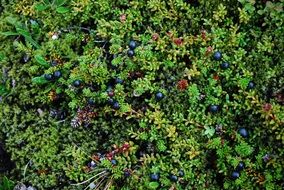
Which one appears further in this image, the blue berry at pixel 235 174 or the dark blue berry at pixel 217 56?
the dark blue berry at pixel 217 56

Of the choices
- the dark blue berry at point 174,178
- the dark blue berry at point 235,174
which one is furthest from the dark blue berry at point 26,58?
the dark blue berry at point 235,174

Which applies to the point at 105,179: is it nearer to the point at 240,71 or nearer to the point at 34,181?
the point at 34,181

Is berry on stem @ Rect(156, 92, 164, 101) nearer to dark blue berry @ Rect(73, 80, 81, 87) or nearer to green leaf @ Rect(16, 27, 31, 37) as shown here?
dark blue berry @ Rect(73, 80, 81, 87)

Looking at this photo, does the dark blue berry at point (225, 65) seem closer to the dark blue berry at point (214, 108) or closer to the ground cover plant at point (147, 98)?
the ground cover plant at point (147, 98)

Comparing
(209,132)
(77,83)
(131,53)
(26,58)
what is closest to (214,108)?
(209,132)

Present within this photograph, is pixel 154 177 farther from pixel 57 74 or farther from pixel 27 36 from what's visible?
pixel 27 36

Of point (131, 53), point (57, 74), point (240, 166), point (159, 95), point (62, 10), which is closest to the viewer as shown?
point (240, 166)

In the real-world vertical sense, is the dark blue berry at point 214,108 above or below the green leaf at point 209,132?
above

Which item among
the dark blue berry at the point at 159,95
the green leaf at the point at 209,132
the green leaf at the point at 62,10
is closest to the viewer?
the green leaf at the point at 209,132

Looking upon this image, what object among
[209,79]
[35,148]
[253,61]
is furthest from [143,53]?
[35,148]
